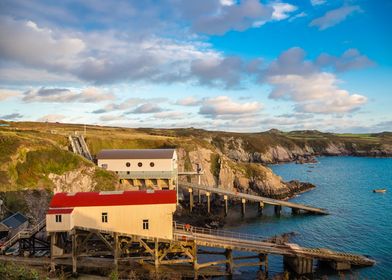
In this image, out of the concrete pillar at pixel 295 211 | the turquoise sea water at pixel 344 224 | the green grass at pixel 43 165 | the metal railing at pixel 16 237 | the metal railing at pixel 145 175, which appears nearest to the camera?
the metal railing at pixel 16 237

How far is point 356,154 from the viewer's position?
183 m

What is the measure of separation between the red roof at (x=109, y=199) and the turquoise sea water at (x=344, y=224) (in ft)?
38.6

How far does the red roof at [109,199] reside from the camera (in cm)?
3531

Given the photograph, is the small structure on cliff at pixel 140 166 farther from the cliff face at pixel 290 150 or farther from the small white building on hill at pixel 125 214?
the cliff face at pixel 290 150

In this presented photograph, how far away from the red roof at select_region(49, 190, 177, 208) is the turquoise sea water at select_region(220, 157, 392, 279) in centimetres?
1177

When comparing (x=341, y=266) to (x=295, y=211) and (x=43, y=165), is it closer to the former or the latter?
(x=295, y=211)

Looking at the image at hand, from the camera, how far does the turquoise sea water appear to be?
40750mm

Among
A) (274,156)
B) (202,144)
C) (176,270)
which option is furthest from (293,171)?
(176,270)

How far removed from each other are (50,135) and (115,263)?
4032 cm

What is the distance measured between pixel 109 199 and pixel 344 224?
3947cm

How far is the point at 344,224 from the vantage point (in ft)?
184

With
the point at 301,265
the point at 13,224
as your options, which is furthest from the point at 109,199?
the point at 301,265

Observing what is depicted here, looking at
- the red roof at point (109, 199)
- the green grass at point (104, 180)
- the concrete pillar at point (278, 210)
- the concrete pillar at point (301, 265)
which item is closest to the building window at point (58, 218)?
the red roof at point (109, 199)

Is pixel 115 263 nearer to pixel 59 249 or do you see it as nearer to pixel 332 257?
pixel 59 249
